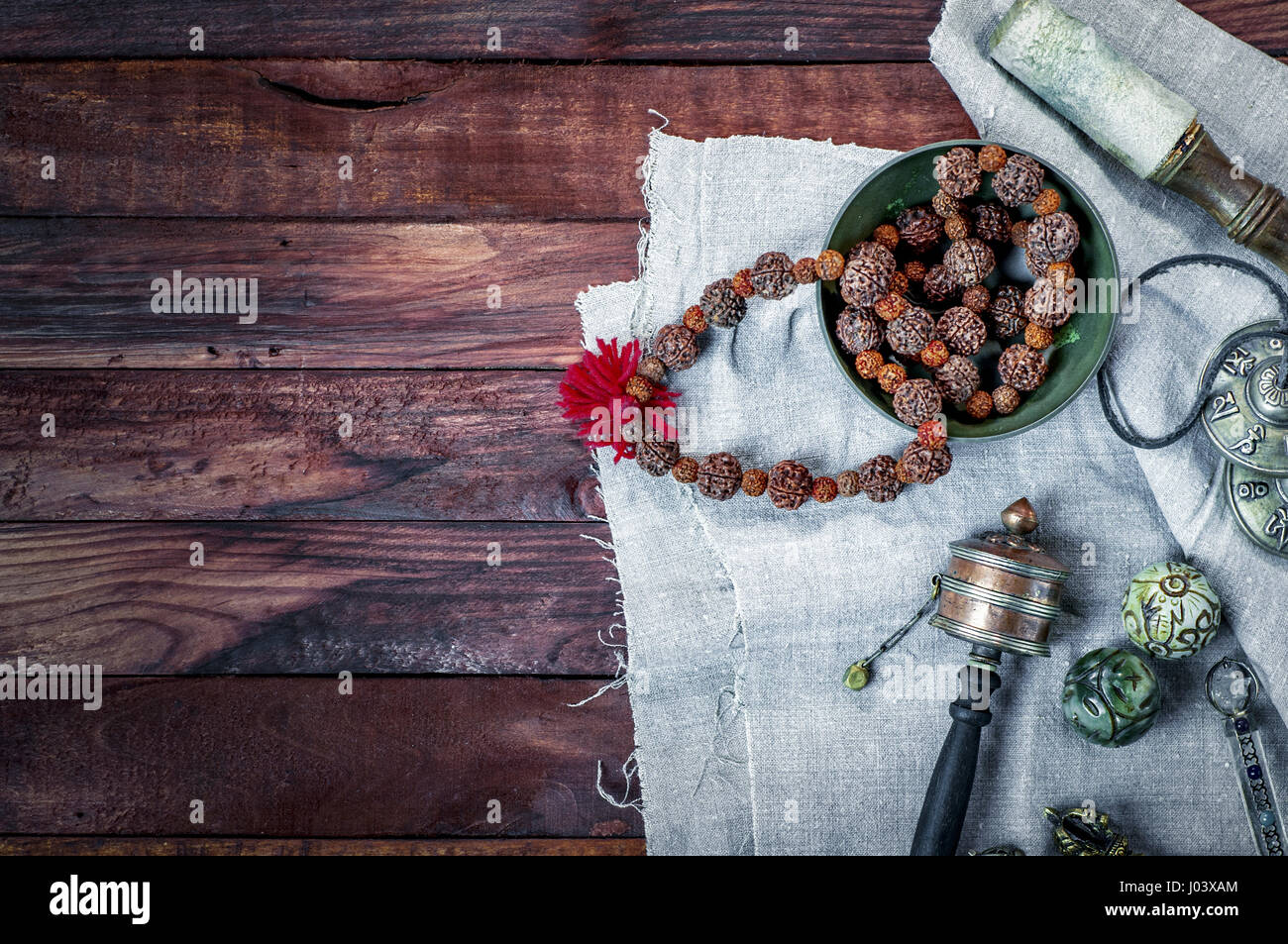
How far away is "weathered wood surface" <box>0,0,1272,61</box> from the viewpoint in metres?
1.14

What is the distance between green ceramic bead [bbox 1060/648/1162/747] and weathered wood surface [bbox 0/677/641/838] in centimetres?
55

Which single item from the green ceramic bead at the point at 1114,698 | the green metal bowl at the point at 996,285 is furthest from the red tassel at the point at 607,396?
the green ceramic bead at the point at 1114,698

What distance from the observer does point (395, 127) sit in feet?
3.80

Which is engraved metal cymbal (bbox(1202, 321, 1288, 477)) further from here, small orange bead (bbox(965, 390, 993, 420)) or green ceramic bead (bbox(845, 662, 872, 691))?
green ceramic bead (bbox(845, 662, 872, 691))

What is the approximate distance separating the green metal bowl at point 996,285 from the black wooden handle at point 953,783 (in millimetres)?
314

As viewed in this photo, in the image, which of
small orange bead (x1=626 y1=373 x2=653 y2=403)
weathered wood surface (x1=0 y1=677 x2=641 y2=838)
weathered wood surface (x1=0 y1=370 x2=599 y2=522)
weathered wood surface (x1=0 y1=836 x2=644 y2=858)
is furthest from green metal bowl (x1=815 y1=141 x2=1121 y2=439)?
weathered wood surface (x1=0 y1=836 x2=644 y2=858)

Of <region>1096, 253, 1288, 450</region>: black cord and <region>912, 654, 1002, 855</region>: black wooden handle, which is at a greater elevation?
<region>1096, 253, 1288, 450</region>: black cord

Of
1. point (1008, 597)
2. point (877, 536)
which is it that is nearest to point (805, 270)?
point (877, 536)

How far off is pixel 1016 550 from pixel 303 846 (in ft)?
3.11

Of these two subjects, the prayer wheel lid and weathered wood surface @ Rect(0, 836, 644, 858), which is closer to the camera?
the prayer wheel lid

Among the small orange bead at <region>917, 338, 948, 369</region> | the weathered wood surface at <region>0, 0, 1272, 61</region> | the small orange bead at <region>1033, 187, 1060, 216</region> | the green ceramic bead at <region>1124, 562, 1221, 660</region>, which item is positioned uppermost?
the weathered wood surface at <region>0, 0, 1272, 61</region>
